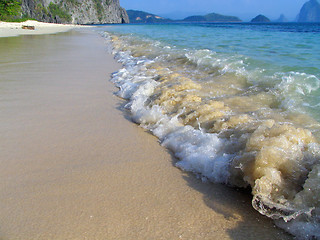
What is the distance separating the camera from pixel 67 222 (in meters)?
1.74

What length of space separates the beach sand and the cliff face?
8351 centimetres

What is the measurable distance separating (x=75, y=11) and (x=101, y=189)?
119289mm

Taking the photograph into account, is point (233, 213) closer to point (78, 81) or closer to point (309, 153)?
point (309, 153)

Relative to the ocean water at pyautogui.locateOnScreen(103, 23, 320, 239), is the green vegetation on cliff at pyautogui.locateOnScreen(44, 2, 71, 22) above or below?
below

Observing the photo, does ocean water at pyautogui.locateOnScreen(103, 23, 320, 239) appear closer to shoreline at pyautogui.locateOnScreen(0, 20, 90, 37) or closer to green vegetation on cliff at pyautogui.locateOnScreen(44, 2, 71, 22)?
shoreline at pyautogui.locateOnScreen(0, 20, 90, 37)

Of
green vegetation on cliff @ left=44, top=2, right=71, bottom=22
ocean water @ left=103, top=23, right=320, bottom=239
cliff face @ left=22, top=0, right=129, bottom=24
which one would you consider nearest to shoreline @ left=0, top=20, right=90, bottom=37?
ocean water @ left=103, top=23, right=320, bottom=239

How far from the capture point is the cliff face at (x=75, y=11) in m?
77.0

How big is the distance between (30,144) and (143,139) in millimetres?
1305

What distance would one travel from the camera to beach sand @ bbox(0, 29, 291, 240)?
5.52 feet

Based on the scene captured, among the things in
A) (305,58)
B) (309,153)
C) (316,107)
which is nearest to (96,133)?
(309,153)

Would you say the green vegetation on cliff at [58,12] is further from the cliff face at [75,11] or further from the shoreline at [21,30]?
the shoreline at [21,30]

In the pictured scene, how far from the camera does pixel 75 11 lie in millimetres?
105562

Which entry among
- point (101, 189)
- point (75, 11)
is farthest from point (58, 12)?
point (101, 189)

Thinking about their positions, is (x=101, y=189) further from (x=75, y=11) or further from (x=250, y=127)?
(x=75, y=11)
